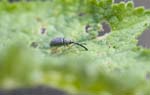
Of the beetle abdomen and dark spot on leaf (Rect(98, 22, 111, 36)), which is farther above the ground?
dark spot on leaf (Rect(98, 22, 111, 36))

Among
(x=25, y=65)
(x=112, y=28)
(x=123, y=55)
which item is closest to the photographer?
(x=25, y=65)

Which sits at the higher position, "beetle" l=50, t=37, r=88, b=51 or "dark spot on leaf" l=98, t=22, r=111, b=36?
"dark spot on leaf" l=98, t=22, r=111, b=36

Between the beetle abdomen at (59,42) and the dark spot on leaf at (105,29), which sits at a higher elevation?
the dark spot on leaf at (105,29)

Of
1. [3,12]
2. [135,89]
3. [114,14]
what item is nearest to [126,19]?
[114,14]

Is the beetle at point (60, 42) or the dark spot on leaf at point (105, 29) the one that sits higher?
the dark spot on leaf at point (105, 29)

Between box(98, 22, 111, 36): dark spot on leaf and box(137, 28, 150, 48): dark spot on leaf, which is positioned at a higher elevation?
box(98, 22, 111, 36): dark spot on leaf

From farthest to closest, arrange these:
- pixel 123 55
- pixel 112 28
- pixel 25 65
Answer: pixel 112 28 → pixel 123 55 → pixel 25 65

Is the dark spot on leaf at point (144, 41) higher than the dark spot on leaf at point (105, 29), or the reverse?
the dark spot on leaf at point (105, 29)

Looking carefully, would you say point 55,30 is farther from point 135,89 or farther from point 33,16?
point 135,89

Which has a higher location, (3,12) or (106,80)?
(3,12)

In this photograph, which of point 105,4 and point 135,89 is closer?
point 135,89
